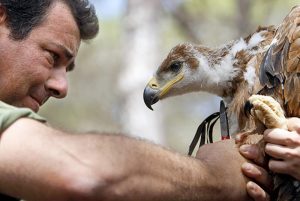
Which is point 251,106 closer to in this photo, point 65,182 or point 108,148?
point 108,148

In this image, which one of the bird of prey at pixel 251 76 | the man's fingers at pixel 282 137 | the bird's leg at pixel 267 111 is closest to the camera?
the man's fingers at pixel 282 137

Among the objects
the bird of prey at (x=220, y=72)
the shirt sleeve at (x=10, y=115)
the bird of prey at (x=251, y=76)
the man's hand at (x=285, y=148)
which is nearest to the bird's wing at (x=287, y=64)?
the bird of prey at (x=251, y=76)

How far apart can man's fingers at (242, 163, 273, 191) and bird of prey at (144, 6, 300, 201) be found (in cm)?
5

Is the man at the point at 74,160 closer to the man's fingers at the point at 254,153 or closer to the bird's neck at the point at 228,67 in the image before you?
the man's fingers at the point at 254,153

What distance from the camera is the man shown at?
2311 millimetres

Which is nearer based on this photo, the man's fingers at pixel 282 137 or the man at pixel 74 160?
the man at pixel 74 160

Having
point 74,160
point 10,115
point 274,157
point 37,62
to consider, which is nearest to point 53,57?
point 37,62

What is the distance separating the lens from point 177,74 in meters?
4.43

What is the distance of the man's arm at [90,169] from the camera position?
90.8 inches

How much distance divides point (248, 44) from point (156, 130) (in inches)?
210

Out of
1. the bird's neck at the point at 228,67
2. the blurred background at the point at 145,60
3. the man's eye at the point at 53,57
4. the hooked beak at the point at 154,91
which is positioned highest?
the blurred background at the point at 145,60

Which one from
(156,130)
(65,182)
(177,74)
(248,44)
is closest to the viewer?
(65,182)

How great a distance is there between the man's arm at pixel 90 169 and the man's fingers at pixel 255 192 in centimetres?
31

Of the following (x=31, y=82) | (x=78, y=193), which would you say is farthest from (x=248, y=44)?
(x=78, y=193)
